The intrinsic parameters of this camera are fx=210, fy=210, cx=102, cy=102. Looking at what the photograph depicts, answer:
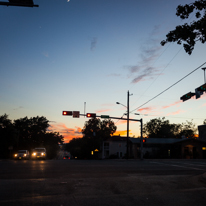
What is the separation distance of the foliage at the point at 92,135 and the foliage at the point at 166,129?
64.2 ft

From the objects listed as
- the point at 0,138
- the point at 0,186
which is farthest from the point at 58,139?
the point at 0,186

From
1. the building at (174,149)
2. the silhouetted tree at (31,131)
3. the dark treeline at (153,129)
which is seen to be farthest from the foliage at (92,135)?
the building at (174,149)

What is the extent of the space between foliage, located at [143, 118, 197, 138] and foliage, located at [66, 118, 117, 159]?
64.2 ft

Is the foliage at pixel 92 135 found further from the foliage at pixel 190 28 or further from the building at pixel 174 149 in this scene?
the foliage at pixel 190 28

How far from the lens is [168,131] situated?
102m

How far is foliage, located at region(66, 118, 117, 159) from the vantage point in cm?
7176

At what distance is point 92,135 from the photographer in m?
79.4

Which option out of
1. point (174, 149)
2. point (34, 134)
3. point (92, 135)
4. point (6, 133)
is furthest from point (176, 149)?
point (34, 134)

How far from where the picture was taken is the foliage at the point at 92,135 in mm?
71762

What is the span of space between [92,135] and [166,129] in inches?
Result: 1621

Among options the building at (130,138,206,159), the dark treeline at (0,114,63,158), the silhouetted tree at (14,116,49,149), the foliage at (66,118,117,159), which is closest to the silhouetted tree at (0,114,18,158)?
the dark treeline at (0,114,63,158)

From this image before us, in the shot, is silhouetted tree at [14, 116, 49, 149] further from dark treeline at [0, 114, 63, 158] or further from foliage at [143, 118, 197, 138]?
foliage at [143, 118, 197, 138]

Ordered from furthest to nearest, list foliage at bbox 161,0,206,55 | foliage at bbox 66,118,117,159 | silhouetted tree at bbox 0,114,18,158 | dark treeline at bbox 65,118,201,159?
dark treeline at bbox 65,118,201,159, foliage at bbox 66,118,117,159, silhouetted tree at bbox 0,114,18,158, foliage at bbox 161,0,206,55

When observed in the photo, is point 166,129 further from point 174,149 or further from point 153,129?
point 174,149
